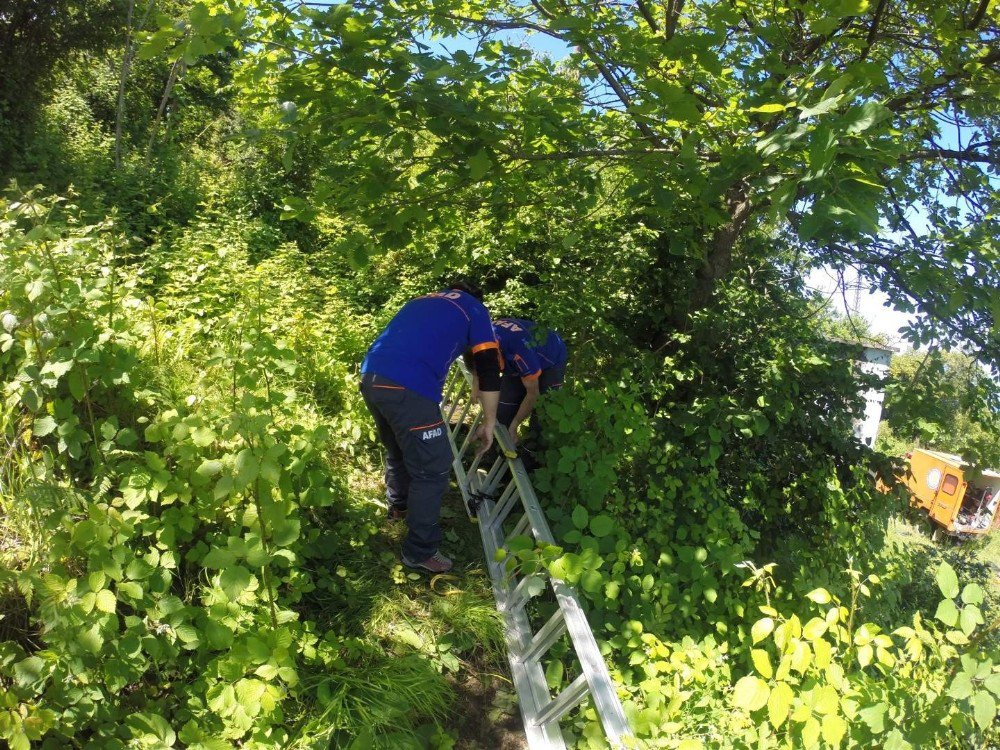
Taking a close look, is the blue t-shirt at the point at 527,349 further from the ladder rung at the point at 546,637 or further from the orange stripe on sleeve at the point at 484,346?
the ladder rung at the point at 546,637

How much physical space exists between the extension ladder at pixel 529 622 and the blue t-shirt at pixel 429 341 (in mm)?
348

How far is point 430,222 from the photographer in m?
3.79

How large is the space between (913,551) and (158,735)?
5.82 m

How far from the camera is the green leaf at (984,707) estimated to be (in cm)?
112

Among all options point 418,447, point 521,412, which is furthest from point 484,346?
point 521,412

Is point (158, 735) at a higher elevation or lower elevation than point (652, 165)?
→ lower

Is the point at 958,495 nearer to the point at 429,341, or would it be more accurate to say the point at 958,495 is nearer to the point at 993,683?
the point at 429,341

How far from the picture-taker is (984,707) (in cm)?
114

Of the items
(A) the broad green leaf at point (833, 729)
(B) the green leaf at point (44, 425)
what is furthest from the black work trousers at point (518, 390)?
(A) the broad green leaf at point (833, 729)

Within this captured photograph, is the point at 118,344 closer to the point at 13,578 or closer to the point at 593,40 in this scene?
the point at 13,578

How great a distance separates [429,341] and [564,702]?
1816 mm

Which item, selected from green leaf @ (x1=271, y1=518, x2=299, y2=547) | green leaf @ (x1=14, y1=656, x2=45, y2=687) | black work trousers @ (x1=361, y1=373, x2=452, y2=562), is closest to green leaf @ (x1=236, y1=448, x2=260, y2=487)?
green leaf @ (x1=271, y1=518, x2=299, y2=547)

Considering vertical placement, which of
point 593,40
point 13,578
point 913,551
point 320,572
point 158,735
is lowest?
point 913,551

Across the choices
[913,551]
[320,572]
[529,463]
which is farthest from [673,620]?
[913,551]
